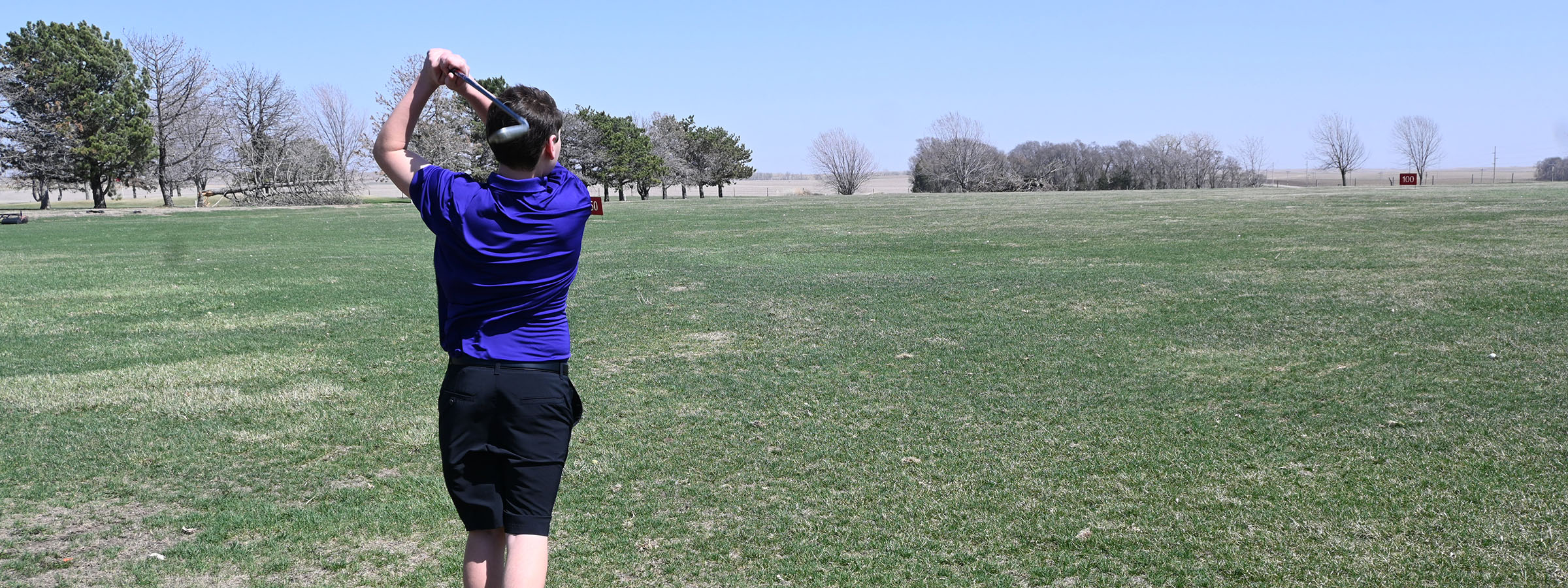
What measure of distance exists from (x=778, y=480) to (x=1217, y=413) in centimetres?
290

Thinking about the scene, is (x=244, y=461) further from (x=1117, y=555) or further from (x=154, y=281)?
(x=154, y=281)

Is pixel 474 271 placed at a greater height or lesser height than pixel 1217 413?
greater

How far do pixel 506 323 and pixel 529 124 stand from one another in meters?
0.55

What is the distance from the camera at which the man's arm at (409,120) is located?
9.75 feet

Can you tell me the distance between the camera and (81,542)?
456 centimetres

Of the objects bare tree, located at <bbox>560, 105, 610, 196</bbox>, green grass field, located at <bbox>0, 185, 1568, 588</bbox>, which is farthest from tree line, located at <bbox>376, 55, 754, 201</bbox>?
green grass field, located at <bbox>0, 185, 1568, 588</bbox>

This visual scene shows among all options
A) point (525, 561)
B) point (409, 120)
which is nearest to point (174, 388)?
point (409, 120)

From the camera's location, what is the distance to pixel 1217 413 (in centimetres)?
645

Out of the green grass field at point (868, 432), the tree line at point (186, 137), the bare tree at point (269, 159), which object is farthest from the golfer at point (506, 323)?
the bare tree at point (269, 159)

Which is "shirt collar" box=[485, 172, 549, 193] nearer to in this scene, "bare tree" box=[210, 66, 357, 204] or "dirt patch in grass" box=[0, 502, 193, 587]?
"dirt patch in grass" box=[0, 502, 193, 587]

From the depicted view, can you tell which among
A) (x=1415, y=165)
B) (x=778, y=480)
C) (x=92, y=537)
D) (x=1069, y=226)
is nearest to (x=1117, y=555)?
(x=778, y=480)

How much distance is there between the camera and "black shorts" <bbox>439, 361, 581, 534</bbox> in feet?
9.36

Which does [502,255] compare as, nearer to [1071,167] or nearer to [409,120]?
[409,120]

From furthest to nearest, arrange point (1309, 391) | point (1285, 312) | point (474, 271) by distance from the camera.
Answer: point (1285, 312)
point (1309, 391)
point (474, 271)
